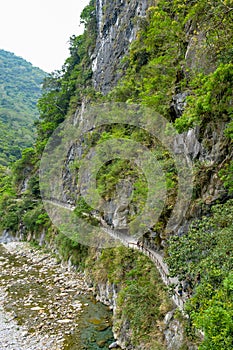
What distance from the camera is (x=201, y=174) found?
10.5 meters

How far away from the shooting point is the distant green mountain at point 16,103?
6271 cm

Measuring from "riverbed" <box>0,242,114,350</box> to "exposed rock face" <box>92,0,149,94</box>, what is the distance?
18339mm

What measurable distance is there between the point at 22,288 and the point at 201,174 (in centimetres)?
1361

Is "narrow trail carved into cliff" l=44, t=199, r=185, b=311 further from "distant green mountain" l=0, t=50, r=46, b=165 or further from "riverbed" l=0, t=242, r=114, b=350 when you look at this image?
"distant green mountain" l=0, t=50, r=46, b=165

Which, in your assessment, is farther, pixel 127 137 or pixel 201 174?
pixel 127 137

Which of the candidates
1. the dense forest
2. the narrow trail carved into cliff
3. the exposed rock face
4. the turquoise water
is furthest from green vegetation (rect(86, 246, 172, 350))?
the exposed rock face

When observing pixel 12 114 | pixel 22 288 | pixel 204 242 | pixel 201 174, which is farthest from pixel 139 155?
pixel 12 114

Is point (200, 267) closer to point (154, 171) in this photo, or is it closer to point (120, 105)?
point (154, 171)

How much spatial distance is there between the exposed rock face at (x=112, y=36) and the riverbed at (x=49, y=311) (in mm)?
18339

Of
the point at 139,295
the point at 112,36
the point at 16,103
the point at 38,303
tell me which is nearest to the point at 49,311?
the point at 38,303

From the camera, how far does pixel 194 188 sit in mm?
10672

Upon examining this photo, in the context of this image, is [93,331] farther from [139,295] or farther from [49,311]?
[49,311]

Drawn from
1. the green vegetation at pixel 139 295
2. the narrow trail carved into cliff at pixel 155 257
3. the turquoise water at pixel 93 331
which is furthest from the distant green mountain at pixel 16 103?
the turquoise water at pixel 93 331

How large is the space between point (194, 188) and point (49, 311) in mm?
9582
